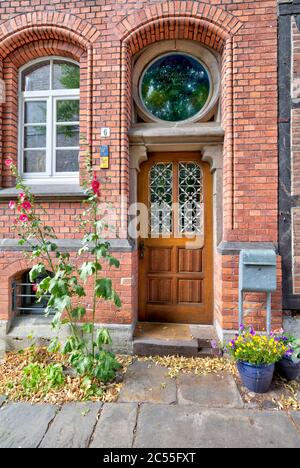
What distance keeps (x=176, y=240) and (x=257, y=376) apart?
1.98 meters

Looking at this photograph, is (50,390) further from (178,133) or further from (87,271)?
(178,133)

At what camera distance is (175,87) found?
3.89m

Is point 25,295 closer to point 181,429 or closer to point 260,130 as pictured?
point 181,429

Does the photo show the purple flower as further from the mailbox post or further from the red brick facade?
the red brick facade

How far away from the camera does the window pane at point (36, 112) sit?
157 inches

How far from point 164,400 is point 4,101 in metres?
4.30

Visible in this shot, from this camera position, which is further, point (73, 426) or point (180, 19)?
point (180, 19)

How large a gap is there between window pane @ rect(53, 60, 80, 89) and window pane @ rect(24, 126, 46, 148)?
66cm

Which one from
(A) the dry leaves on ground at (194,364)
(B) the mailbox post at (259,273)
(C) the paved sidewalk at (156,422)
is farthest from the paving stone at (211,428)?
(B) the mailbox post at (259,273)

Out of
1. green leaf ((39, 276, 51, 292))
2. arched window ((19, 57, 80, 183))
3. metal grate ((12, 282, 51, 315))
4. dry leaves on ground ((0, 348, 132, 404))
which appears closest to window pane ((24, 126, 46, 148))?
arched window ((19, 57, 80, 183))

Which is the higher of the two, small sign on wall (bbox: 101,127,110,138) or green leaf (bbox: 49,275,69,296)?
small sign on wall (bbox: 101,127,110,138)

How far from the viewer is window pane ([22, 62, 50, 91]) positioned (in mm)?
3996

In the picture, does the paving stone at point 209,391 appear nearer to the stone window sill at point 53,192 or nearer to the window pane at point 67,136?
the stone window sill at point 53,192

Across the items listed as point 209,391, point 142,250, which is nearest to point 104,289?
point 142,250
